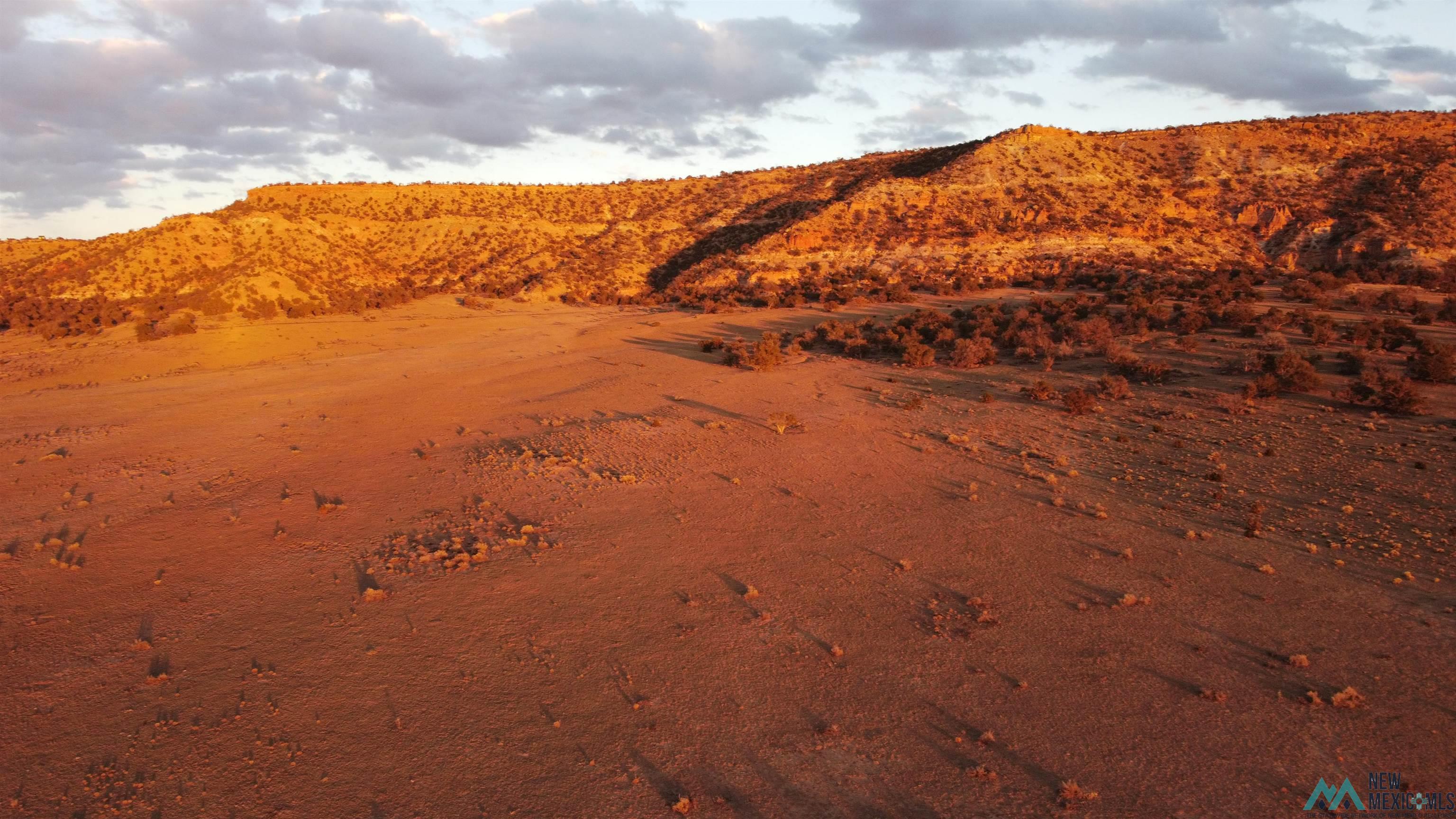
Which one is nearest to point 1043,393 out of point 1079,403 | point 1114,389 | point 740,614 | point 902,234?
point 1079,403

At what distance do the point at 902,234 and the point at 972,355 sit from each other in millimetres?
26861

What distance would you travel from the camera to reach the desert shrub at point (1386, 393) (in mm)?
13414

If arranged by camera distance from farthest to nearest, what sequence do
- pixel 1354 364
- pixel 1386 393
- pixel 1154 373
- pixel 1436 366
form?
pixel 1154 373 < pixel 1354 364 < pixel 1436 366 < pixel 1386 393

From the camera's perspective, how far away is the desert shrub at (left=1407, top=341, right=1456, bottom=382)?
48.4 feet

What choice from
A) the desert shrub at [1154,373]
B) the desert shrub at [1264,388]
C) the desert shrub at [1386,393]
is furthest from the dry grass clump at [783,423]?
the desert shrub at [1386,393]

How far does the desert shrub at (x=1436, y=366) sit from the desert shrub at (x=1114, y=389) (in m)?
5.41

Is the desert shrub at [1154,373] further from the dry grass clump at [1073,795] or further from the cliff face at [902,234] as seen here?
the cliff face at [902,234]

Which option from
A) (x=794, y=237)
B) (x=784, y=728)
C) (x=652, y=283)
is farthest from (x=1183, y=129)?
(x=784, y=728)

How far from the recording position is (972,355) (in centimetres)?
2064

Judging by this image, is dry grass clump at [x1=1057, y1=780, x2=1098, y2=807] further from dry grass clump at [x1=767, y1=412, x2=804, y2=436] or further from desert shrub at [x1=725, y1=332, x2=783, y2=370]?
desert shrub at [x1=725, y1=332, x2=783, y2=370]

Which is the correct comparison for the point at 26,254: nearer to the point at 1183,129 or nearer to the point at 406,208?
the point at 406,208

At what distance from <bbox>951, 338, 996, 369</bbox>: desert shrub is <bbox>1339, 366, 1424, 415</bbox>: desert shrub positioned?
26.3 feet

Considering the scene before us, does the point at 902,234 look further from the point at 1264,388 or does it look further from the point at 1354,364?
the point at 1264,388

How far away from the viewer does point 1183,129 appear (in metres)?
53.1
